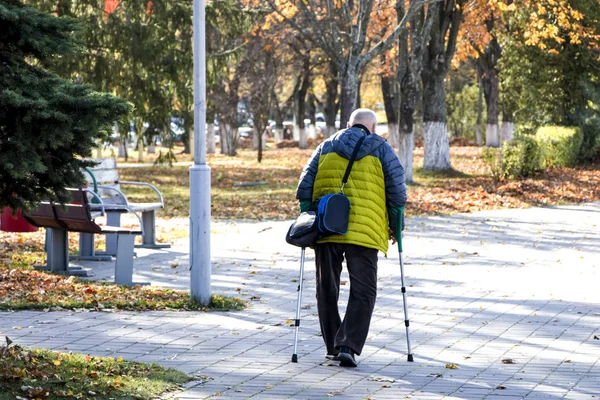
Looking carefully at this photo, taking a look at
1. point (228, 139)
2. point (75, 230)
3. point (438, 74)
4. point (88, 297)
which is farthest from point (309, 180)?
point (228, 139)

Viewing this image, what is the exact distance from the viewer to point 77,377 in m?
6.27

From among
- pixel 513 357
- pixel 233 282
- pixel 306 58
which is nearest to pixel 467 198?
pixel 233 282

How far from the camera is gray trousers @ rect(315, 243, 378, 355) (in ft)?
23.4

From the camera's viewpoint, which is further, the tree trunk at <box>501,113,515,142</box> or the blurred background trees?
the tree trunk at <box>501,113,515,142</box>

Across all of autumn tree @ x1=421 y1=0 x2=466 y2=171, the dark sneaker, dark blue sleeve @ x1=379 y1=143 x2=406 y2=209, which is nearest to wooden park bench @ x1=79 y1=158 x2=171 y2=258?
dark blue sleeve @ x1=379 y1=143 x2=406 y2=209

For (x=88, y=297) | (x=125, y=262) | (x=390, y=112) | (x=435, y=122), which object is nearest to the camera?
(x=88, y=297)

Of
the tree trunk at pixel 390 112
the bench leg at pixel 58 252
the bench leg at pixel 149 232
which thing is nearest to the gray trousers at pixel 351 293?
the bench leg at pixel 58 252

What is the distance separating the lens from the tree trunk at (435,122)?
91.7ft

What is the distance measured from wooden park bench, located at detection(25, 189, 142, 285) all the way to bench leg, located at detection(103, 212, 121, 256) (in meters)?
0.90

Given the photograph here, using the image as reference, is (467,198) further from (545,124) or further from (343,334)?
(343,334)

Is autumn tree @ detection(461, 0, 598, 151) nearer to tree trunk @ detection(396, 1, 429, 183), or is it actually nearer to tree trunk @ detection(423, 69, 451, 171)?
tree trunk @ detection(396, 1, 429, 183)

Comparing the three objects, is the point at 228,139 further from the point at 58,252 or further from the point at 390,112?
the point at 58,252

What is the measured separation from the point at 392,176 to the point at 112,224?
6.08 meters

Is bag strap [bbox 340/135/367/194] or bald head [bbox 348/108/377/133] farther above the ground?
bald head [bbox 348/108/377/133]
